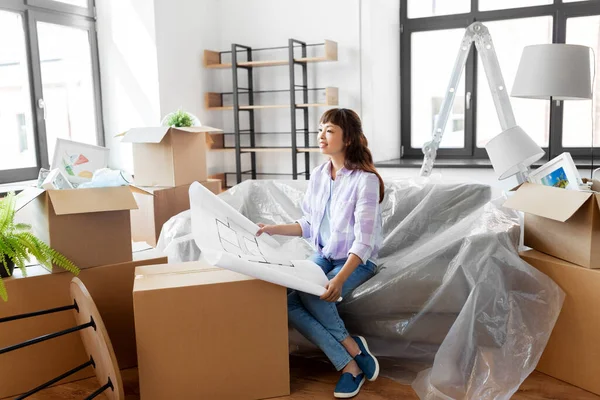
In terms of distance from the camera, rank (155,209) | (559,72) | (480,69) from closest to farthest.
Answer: (559,72) → (155,209) → (480,69)

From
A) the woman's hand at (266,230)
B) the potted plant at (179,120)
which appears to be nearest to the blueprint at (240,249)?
the woman's hand at (266,230)

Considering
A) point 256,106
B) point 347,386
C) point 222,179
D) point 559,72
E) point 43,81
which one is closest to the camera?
point 347,386

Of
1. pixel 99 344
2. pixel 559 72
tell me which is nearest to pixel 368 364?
pixel 99 344

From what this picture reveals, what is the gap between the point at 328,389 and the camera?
1.93 metres

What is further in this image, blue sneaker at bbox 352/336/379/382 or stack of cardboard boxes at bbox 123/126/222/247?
stack of cardboard boxes at bbox 123/126/222/247

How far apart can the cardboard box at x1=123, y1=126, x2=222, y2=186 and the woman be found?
1025 millimetres

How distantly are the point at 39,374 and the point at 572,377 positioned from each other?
1725 mm

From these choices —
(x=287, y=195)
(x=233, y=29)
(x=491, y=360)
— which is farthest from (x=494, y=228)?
(x=233, y=29)

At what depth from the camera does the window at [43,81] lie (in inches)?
145

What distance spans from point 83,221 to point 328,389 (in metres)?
0.97

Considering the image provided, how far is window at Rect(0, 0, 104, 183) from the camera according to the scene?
145 inches

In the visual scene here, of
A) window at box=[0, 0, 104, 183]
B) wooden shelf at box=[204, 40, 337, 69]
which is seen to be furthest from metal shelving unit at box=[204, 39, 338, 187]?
window at box=[0, 0, 104, 183]

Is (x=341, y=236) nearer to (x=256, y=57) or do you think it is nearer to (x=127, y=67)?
(x=127, y=67)

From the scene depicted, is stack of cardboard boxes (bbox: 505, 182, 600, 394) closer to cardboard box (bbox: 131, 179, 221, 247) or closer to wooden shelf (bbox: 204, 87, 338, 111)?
cardboard box (bbox: 131, 179, 221, 247)
